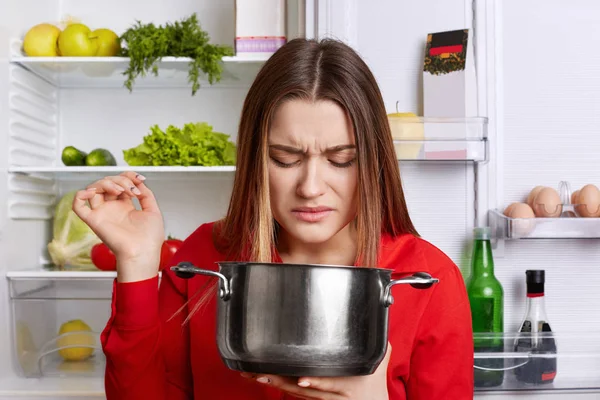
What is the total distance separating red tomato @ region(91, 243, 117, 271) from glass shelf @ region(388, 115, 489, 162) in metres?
0.84

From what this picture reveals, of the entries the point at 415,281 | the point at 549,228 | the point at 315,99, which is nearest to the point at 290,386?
the point at 415,281

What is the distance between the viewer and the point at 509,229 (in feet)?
5.22

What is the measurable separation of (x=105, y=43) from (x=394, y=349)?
1362 mm

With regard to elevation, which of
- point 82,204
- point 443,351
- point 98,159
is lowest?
point 443,351

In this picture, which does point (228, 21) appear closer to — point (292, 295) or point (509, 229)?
point (509, 229)

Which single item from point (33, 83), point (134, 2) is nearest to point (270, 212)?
point (33, 83)

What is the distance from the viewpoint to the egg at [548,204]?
1.63 meters

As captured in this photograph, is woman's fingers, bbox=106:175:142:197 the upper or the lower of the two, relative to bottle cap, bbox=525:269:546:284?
upper

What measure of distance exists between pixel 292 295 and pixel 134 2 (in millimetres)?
1823

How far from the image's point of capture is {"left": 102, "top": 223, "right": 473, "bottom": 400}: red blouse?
1012mm

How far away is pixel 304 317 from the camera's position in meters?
0.67

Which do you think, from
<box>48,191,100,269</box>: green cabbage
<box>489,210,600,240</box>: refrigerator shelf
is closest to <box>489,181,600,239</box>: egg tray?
<box>489,210,600,240</box>: refrigerator shelf

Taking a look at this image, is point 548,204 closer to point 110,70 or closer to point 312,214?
point 312,214

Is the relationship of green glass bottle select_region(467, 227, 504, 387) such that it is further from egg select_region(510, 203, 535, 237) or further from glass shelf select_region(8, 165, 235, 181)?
glass shelf select_region(8, 165, 235, 181)
